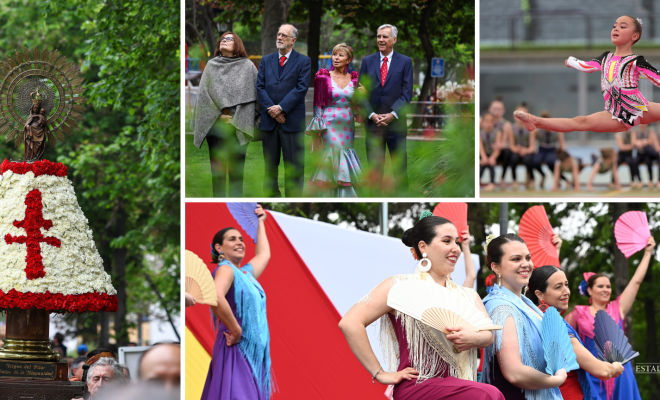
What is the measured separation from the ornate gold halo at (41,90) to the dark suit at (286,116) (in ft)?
5.12

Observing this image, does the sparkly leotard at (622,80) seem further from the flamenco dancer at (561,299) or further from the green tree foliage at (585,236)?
the green tree foliage at (585,236)

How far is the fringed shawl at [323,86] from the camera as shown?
6832 mm

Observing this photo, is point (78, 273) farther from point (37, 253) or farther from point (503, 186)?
point (503, 186)

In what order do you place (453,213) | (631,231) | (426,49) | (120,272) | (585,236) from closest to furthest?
(453,213) → (631,231) → (426,49) → (585,236) → (120,272)

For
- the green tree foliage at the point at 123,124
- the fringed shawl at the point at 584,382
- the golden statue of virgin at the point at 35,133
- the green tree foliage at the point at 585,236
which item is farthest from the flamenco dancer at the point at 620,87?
the green tree foliage at the point at 123,124

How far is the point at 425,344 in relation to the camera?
4.03 meters

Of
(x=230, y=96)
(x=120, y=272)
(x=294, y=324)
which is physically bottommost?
(x=120, y=272)

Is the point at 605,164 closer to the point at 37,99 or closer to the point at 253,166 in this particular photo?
the point at 253,166

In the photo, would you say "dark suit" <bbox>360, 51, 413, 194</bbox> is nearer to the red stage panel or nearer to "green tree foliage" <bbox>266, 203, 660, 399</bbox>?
the red stage panel

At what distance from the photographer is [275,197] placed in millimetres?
6953

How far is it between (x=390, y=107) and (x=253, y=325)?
220 cm

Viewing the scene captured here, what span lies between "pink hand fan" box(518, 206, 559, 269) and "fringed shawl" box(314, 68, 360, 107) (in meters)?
1.76

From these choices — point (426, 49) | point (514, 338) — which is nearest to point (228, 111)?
point (426, 49)

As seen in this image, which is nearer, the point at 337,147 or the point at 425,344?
the point at 425,344
